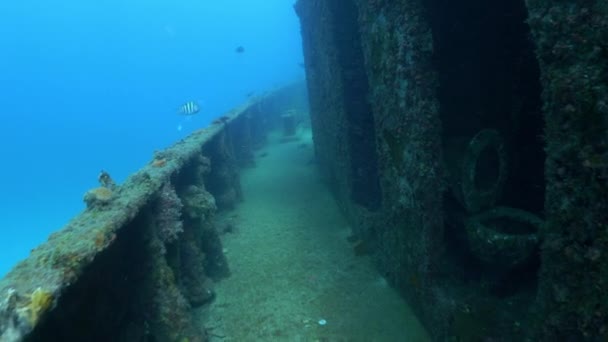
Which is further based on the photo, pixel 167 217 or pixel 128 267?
pixel 167 217

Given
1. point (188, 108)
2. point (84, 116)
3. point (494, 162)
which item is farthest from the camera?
point (84, 116)

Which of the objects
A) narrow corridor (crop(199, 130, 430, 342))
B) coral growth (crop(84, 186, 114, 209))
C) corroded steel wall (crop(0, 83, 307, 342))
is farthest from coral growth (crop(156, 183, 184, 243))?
narrow corridor (crop(199, 130, 430, 342))

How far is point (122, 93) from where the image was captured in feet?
602

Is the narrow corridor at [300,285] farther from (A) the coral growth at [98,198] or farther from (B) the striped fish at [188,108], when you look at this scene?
(B) the striped fish at [188,108]

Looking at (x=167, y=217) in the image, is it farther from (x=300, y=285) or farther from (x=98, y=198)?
(x=300, y=285)

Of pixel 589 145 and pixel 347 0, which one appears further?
pixel 347 0

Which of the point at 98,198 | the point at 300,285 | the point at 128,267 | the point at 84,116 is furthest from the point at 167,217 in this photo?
the point at 84,116

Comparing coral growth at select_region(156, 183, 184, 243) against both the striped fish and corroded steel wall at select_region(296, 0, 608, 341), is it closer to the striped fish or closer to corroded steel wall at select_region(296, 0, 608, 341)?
corroded steel wall at select_region(296, 0, 608, 341)

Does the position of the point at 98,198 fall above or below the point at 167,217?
above

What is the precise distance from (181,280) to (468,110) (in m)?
4.09

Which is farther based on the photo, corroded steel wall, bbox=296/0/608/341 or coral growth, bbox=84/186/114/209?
coral growth, bbox=84/186/114/209

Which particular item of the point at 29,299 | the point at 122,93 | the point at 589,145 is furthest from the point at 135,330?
the point at 122,93

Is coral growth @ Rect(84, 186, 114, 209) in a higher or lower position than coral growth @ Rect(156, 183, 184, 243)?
higher

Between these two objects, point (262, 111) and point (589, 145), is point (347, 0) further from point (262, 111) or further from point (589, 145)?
point (262, 111)
